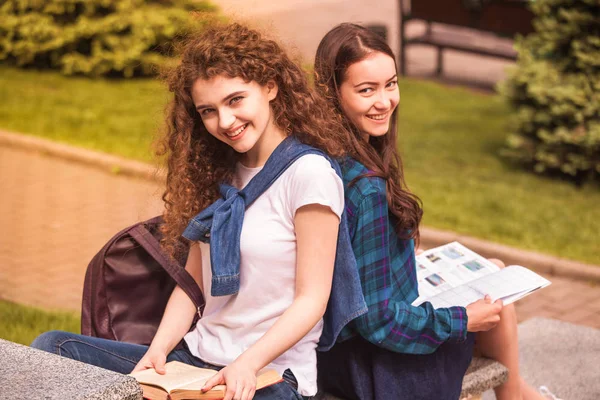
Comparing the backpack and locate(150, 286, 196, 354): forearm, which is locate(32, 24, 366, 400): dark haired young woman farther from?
the backpack

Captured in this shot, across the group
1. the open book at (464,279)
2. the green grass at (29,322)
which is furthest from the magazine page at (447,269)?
the green grass at (29,322)

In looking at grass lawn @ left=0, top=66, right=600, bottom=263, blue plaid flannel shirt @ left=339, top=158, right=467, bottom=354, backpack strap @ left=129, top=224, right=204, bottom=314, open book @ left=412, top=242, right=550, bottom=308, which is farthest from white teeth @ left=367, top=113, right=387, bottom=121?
grass lawn @ left=0, top=66, right=600, bottom=263

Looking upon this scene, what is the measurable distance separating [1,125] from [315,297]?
6.87 m

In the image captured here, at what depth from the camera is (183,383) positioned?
7.86 feet

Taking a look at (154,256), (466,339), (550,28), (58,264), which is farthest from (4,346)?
(550,28)

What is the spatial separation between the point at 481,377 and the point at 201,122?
129 cm

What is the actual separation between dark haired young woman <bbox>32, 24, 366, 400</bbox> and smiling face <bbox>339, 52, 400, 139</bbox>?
141 mm

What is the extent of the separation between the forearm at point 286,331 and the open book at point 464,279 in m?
0.55

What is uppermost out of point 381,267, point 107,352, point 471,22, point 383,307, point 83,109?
point 381,267

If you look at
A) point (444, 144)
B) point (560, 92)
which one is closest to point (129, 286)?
point (560, 92)

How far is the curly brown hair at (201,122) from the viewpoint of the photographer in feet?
8.35

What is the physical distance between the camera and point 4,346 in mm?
2361

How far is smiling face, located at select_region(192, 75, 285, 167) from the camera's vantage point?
8.31 ft

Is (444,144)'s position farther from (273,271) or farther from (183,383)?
(183,383)
